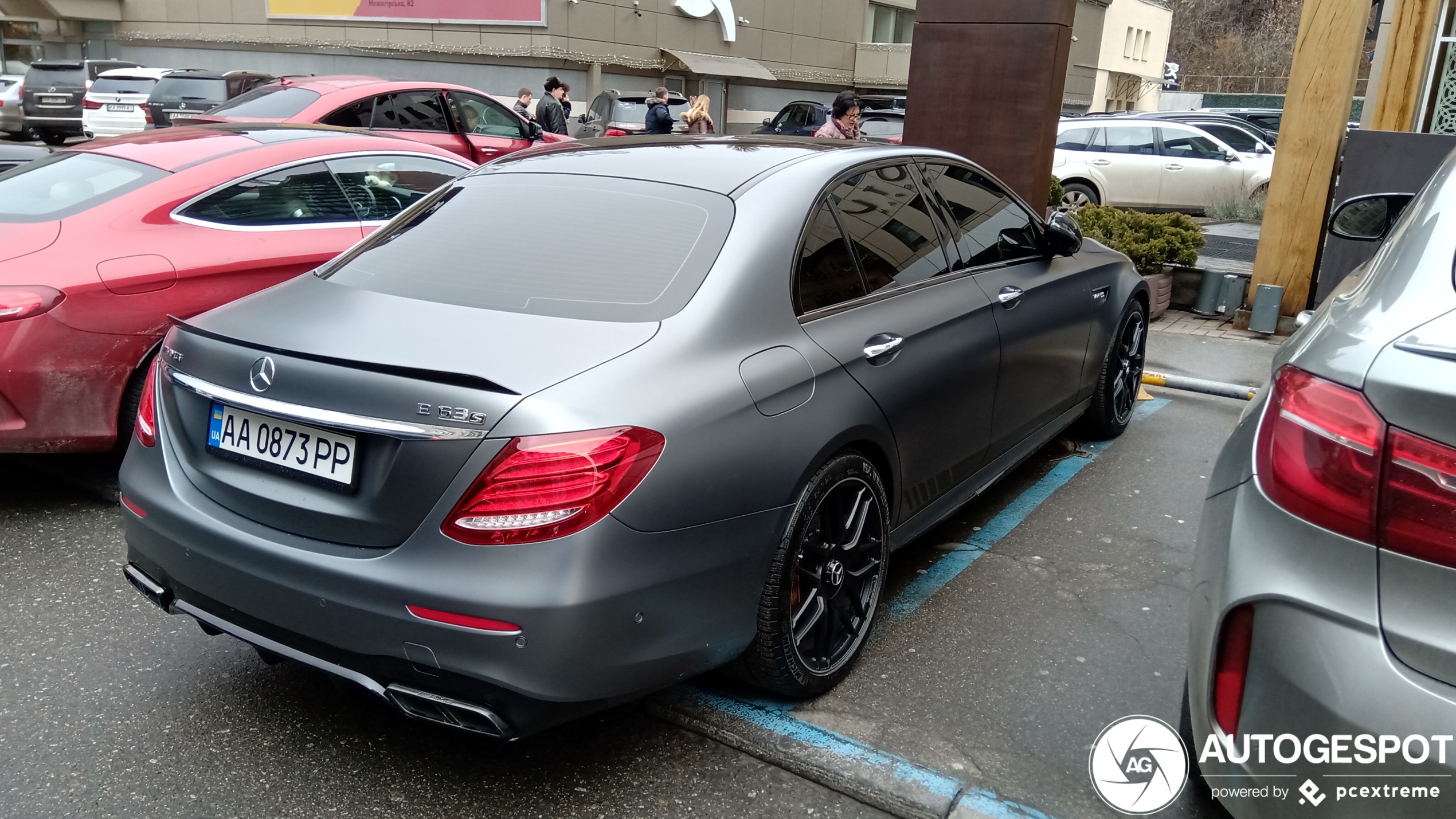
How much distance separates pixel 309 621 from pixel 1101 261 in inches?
158

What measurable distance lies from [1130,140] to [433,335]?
1479cm

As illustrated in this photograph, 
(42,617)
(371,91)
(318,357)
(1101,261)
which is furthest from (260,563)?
(371,91)

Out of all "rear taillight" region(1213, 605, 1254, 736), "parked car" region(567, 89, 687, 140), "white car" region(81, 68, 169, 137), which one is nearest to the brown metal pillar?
"rear taillight" region(1213, 605, 1254, 736)

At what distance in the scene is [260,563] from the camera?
257 cm

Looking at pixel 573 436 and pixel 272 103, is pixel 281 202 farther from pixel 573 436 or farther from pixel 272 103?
pixel 272 103

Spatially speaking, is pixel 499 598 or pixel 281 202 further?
pixel 281 202

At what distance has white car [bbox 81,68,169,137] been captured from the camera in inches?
715

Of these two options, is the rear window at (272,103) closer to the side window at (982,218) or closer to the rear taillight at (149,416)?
the side window at (982,218)

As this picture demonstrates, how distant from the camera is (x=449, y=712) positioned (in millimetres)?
2463

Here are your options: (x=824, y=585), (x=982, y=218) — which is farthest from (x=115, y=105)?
(x=824, y=585)

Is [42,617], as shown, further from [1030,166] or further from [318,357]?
[1030,166]

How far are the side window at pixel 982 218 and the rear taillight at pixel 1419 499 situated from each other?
236 centimetres

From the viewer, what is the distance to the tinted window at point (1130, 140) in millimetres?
15383

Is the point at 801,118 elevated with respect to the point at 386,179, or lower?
elevated
